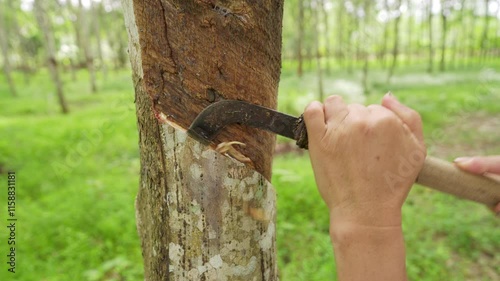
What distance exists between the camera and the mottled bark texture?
100cm

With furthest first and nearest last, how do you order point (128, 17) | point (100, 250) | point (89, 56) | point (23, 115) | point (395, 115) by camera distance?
point (89, 56), point (23, 115), point (100, 250), point (128, 17), point (395, 115)

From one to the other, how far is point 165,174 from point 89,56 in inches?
607

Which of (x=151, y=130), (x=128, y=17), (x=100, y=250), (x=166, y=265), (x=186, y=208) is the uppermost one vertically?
(x=128, y=17)

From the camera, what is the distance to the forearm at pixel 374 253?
906 millimetres

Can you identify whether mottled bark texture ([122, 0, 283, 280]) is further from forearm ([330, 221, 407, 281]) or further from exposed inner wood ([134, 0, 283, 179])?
forearm ([330, 221, 407, 281])

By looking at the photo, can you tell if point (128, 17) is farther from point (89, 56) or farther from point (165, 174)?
point (89, 56)

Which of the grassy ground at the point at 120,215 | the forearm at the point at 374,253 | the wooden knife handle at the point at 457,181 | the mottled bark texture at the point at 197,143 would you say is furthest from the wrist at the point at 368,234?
the grassy ground at the point at 120,215

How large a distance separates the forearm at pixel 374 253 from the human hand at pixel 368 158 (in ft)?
0.08

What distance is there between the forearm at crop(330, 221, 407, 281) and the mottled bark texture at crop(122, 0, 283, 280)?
1.11 ft

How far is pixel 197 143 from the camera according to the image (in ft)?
3.43

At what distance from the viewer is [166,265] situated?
1166 mm

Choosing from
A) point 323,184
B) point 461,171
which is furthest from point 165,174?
point 461,171

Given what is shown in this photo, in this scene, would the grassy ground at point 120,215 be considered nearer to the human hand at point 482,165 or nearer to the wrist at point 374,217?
the wrist at point 374,217

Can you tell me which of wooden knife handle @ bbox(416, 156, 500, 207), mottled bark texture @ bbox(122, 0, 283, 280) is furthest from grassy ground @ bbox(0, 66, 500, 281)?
Result: wooden knife handle @ bbox(416, 156, 500, 207)
